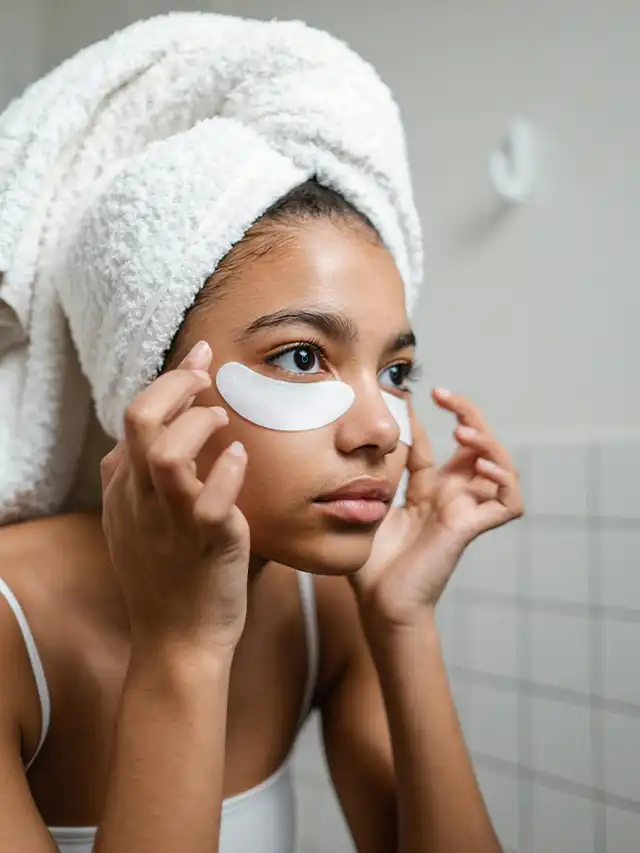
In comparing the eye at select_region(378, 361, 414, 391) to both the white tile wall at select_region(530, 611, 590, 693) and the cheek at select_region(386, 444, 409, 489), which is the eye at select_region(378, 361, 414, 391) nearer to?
the cheek at select_region(386, 444, 409, 489)

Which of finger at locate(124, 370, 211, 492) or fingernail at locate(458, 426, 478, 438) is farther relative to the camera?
fingernail at locate(458, 426, 478, 438)

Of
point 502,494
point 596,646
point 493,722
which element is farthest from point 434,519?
point 493,722

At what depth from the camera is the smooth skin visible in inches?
18.5

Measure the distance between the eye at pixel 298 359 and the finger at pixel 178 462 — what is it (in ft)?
0.37

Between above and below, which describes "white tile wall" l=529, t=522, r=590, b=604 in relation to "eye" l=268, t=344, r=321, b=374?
below

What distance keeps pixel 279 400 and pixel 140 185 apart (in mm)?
225

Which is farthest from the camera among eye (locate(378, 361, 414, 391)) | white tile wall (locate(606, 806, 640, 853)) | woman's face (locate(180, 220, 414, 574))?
white tile wall (locate(606, 806, 640, 853))

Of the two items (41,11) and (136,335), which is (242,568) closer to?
(136,335)

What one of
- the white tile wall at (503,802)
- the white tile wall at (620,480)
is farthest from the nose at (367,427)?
the white tile wall at (503,802)

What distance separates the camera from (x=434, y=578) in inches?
28.4

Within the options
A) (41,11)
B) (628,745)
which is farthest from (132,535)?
(41,11)

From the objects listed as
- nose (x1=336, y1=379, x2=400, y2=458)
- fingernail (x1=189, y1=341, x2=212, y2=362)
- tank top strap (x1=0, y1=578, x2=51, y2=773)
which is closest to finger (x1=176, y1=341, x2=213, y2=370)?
fingernail (x1=189, y1=341, x2=212, y2=362)

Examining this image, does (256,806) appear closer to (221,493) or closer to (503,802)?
(221,493)

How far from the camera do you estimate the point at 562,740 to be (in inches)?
39.7
